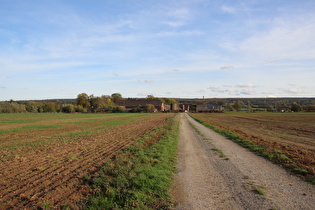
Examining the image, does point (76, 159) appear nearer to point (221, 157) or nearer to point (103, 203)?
point (103, 203)

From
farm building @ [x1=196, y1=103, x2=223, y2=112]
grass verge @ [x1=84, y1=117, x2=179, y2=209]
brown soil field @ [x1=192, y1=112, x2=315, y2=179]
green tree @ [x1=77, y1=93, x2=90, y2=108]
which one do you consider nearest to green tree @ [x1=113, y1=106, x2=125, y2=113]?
green tree @ [x1=77, y1=93, x2=90, y2=108]

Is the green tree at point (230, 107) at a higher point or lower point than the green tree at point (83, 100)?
lower

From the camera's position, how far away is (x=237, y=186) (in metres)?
6.41

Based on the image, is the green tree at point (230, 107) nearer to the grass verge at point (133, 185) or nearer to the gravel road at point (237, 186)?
Result: the gravel road at point (237, 186)

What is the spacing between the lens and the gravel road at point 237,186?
17.1ft

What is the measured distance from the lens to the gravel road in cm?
523

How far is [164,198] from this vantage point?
219 inches

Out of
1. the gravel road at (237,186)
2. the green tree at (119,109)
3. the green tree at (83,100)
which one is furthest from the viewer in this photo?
the green tree at (83,100)

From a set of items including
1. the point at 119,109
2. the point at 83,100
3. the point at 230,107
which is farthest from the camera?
the point at 230,107

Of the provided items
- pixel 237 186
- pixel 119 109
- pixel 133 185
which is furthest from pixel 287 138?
pixel 119 109

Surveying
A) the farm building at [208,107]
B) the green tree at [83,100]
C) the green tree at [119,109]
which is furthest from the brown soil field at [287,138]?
the green tree at [83,100]

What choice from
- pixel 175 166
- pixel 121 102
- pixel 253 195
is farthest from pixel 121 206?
pixel 121 102

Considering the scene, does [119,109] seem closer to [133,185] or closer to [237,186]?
[133,185]

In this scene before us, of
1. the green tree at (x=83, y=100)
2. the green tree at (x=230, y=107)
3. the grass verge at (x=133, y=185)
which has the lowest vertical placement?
the grass verge at (x=133, y=185)
